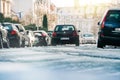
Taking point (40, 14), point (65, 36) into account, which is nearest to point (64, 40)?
point (65, 36)

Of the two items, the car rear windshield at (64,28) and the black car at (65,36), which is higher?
the car rear windshield at (64,28)

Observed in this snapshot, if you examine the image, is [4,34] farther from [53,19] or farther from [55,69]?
[53,19]

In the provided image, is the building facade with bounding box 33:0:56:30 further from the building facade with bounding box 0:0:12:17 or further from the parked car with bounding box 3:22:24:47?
the parked car with bounding box 3:22:24:47

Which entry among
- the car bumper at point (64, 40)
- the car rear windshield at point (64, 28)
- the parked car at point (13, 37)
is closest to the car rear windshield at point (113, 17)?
the parked car at point (13, 37)

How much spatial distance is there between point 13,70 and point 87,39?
47816 mm

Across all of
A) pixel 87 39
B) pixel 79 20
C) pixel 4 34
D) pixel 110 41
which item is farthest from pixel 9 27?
pixel 79 20

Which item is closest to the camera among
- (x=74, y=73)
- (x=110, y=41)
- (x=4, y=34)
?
(x=74, y=73)

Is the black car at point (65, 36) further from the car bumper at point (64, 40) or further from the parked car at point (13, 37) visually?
the parked car at point (13, 37)

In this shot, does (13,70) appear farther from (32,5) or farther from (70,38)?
(32,5)

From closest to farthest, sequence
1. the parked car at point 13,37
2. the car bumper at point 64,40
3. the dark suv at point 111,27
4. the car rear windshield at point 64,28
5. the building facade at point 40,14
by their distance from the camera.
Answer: the dark suv at point 111,27 < the parked car at point 13,37 < the car bumper at point 64,40 < the car rear windshield at point 64,28 < the building facade at point 40,14

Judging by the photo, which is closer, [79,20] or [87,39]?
[87,39]

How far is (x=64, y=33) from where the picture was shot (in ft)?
90.1

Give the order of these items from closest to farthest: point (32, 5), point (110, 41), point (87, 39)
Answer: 1. point (110, 41)
2. point (87, 39)
3. point (32, 5)

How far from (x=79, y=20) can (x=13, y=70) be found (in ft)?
607
